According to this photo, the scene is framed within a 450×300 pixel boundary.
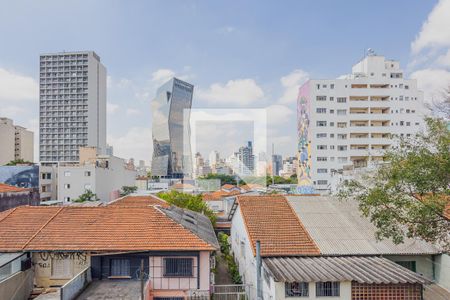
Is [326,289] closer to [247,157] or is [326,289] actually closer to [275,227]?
[275,227]

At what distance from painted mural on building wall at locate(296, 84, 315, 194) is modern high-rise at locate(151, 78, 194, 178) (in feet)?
114

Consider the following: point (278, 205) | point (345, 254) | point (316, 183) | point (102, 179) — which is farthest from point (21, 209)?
point (316, 183)

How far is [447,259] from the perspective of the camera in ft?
38.7

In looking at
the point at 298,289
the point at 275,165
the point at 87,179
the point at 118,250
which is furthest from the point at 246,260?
the point at 275,165

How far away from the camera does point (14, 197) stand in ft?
79.3

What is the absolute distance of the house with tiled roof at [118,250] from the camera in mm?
11297

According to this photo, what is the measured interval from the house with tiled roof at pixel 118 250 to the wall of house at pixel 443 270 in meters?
9.00

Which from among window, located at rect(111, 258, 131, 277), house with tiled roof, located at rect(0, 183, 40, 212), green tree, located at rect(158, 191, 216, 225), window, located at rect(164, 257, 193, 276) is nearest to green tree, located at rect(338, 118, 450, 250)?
window, located at rect(164, 257, 193, 276)

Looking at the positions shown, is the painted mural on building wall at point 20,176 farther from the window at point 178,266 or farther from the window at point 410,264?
the window at point 410,264

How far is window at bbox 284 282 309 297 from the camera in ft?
32.5

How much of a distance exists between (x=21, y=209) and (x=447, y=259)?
18.1 meters

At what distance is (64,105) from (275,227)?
303ft

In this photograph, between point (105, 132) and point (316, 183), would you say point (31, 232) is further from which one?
point (105, 132)

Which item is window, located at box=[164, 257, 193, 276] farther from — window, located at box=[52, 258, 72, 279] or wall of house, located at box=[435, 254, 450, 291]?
wall of house, located at box=[435, 254, 450, 291]
